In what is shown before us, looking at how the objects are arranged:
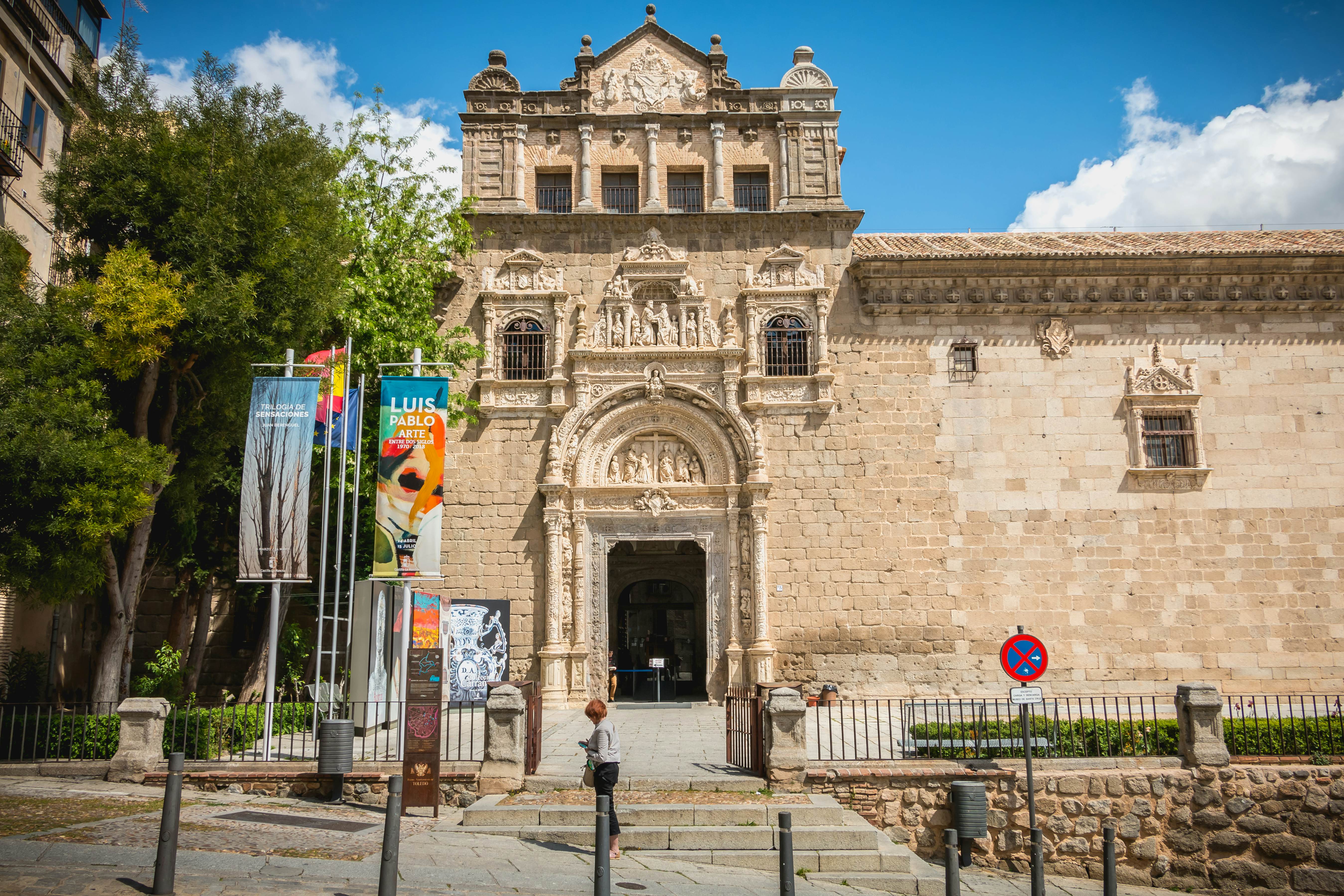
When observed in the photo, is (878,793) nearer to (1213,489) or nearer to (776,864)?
(776,864)

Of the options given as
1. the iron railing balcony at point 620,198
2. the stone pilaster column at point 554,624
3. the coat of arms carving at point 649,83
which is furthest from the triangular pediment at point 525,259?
the stone pilaster column at point 554,624

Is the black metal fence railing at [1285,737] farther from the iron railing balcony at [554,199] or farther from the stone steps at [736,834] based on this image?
the iron railing balcony at [554,199]

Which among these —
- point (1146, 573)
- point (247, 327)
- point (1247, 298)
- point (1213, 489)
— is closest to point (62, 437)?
point (247, 327)

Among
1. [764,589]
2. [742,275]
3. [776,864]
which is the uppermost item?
[742,275]

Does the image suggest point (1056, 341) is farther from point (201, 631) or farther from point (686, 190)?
point (201, 631)

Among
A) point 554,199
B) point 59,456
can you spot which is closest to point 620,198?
point 554,199

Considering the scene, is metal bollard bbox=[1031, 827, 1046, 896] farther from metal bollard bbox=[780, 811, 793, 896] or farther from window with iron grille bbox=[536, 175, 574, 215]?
window with iron grille bbox=[536, 175, 574, 215]

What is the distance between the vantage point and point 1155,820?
12.7 metres

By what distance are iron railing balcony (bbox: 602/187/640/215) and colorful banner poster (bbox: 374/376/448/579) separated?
871cm

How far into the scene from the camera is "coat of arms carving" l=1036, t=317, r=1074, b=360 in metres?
20.8

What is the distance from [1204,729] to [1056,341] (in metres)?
10.3

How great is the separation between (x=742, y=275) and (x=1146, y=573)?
11.0 m

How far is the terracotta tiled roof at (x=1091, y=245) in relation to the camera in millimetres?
20516

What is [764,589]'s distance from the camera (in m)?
19.5
